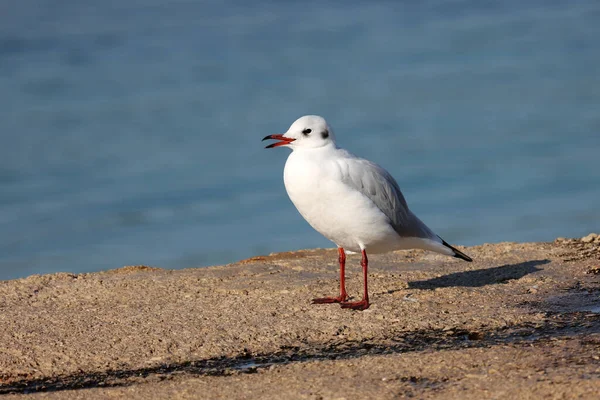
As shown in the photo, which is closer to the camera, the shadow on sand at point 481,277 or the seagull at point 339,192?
the seagull at point 339,192

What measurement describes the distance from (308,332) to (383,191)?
1468mm

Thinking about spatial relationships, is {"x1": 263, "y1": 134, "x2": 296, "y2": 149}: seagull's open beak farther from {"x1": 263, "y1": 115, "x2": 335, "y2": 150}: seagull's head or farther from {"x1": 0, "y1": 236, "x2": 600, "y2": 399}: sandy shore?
{"x1": 0, "y1": 236, "x2": 600, "y2": 399}: sandy shore

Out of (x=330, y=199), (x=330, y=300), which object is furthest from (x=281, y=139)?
(x=330, y=300)

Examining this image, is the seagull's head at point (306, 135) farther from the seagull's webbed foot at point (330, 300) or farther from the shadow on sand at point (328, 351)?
the shadow on sand at point (328, 351)

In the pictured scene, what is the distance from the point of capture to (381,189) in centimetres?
712

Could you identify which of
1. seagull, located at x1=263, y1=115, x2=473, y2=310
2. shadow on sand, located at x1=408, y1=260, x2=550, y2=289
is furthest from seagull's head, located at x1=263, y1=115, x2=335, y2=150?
shadow on sand, located at x1=408, y1=260, x2=550, y2=289

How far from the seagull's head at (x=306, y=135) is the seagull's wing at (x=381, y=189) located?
0.80 ft

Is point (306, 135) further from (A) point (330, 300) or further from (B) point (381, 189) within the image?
(A) point (330, 300)

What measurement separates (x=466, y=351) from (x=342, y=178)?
192 cm

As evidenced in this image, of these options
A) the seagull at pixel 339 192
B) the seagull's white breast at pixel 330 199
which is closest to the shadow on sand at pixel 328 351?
the seagull at pixel 339 192

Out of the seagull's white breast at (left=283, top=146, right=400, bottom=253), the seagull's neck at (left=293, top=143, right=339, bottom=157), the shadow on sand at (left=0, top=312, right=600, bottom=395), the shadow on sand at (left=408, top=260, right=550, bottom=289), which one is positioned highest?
the seagull's neck at (left=293, top=143, right=339, bottom=157)

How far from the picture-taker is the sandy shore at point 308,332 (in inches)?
196

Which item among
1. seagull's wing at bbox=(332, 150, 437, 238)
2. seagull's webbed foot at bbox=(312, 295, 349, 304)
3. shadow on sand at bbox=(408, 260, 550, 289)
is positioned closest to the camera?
seagull's wing at bbox=(332, 150, 437, 238)

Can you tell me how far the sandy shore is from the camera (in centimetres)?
498
